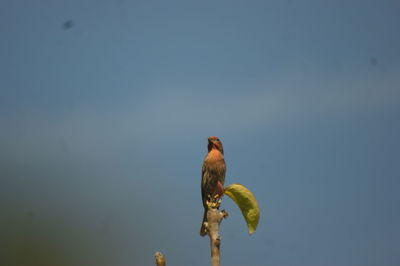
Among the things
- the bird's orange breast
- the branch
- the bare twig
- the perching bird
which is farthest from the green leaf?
the bird's orange breast

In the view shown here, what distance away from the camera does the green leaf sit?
5.33m

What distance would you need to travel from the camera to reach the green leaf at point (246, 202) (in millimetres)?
5332

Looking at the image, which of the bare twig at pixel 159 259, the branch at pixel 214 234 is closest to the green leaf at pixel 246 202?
the branch at pixel 214 234

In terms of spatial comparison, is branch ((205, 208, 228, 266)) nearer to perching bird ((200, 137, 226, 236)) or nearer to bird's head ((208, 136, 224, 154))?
perching bird ((200, 137, 226, 236))

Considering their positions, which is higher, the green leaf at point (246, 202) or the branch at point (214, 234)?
the green leaf at point (246, 202)

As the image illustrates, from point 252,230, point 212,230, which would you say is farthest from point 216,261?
point 252,230

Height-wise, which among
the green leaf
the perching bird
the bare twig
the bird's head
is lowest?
the bare twig

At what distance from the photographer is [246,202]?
5.45 metres

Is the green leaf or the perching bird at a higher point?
the perching bird

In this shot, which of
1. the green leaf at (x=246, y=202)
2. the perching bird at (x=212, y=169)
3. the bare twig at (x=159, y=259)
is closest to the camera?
the bare twig at (x=159, y=259)

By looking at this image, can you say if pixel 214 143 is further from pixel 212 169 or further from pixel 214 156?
pixel 212 169

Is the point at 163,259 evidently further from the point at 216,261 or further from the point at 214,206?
the point at 214,206

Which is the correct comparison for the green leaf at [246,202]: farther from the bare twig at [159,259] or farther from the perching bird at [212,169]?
the perching bird at [212,169]

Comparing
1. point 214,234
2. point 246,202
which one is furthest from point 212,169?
point 214,234
